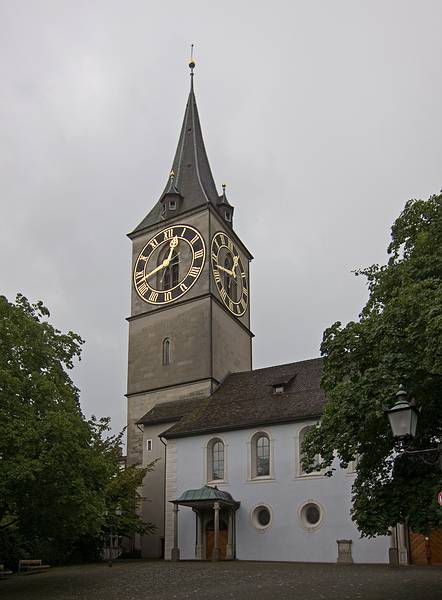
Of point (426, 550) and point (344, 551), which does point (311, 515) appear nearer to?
point (344, 551)

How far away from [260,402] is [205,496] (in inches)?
210

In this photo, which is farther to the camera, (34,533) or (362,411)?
(34,533)

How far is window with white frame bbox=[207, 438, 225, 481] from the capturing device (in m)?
Result: 30.9

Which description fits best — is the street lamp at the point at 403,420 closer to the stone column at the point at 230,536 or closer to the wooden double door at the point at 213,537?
the stone column at the point at 230,536

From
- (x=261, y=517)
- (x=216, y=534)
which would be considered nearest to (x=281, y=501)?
(x=261, y=517)

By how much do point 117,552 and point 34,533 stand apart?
51.8 ft

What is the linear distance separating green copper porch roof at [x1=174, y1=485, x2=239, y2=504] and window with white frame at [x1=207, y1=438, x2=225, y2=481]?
114cm

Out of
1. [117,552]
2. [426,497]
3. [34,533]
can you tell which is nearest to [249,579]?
[34,533]

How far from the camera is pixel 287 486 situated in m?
28.6

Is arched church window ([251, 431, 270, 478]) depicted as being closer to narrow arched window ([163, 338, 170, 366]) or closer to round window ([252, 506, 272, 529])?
round window ([252, 506, 272, 529])

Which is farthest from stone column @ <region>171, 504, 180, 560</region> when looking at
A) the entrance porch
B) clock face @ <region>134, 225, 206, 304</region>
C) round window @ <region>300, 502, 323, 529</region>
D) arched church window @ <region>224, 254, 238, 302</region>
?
arched church window @ <region>224, 254, 238, 302</region>

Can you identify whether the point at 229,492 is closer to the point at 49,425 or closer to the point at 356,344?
the point at 49,425

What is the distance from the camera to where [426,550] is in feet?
80.9

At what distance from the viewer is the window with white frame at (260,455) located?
97.8 ft
